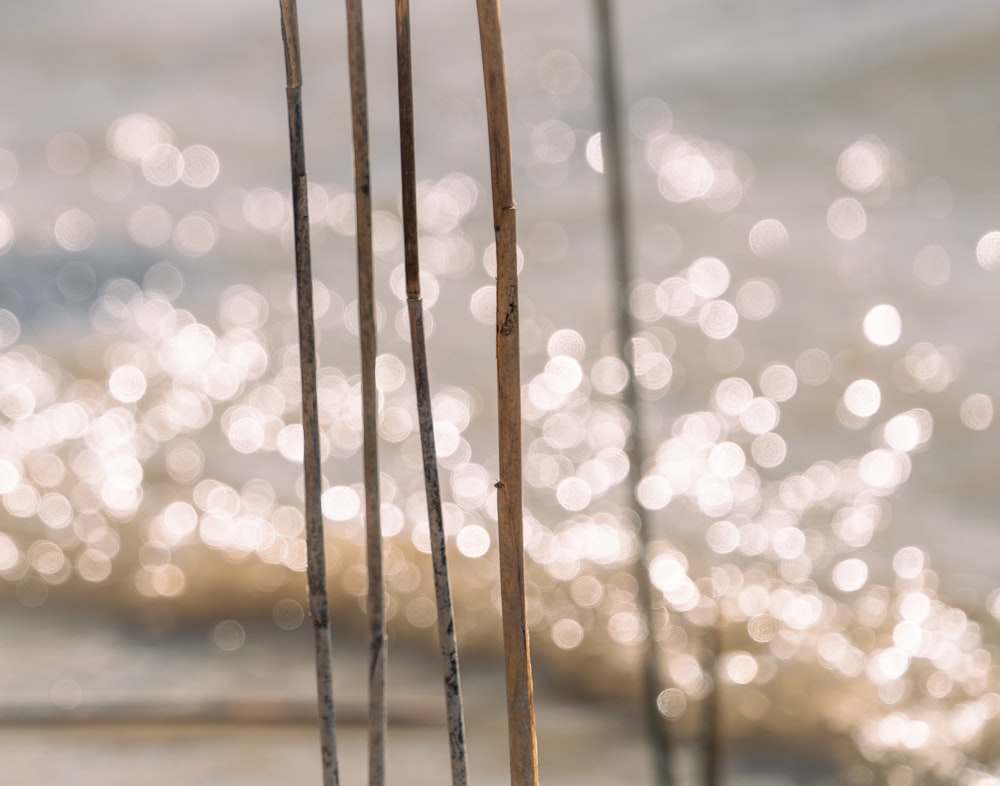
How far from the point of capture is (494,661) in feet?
5.31

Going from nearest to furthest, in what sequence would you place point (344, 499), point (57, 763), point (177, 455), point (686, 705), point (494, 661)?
point (57, 763), point (686, 705), point (494, 661), point (344, 499), point (177, 455)

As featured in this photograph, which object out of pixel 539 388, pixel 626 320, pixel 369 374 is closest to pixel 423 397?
pixel 369 374

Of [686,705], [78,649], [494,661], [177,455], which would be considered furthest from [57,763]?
[177,455]

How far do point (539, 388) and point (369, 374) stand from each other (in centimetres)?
189

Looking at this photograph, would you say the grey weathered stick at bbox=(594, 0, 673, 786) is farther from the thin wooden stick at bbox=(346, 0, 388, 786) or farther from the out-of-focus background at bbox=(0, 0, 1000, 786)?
the thin wooden stick at bbox=(346, 0, 388, 786)

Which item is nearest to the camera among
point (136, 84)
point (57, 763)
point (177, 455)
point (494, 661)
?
point (57, 763)

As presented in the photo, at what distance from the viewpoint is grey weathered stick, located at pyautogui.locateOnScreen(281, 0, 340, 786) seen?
19.6 inches

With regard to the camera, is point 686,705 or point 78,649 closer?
point 686,705

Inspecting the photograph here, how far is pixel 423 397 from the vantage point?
1.65 ft

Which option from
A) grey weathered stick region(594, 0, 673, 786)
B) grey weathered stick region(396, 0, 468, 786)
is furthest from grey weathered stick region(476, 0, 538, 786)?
grey weathered stick region(594, 0, 673, 786)

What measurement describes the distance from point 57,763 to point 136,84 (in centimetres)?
278

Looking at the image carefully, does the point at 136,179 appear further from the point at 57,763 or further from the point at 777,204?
the point at 57,763

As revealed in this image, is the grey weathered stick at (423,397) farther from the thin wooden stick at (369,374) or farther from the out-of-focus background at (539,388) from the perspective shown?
the out-of-focus background at (539,388)

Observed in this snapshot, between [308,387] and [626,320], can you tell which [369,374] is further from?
[626,320]
